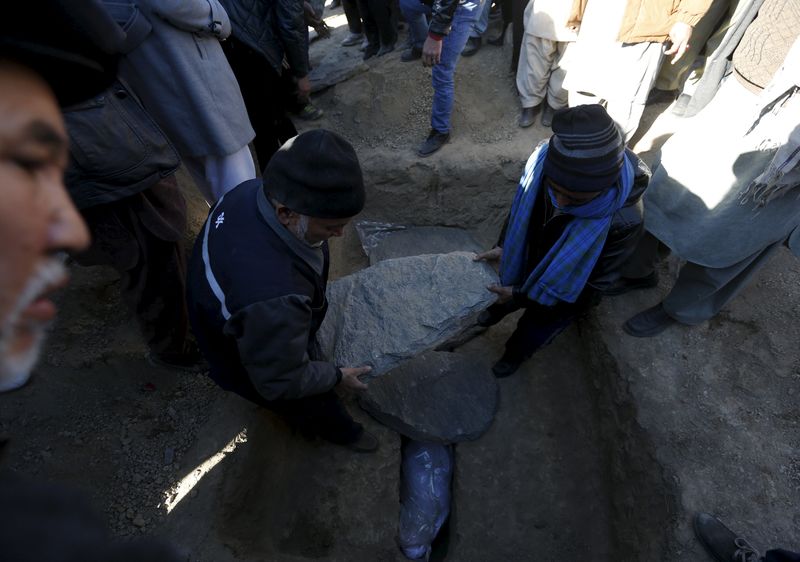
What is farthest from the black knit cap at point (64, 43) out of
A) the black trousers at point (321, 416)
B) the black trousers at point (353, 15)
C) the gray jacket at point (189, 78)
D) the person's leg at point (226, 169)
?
the black trousers at point (353, 15)

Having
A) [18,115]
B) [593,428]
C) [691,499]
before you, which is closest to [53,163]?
[18,115]

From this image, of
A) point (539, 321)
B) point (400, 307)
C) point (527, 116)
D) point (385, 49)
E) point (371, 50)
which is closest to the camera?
point (400, 307)

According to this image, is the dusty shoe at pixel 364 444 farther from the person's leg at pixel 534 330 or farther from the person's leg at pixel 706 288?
the person's leg at pixel 706 288

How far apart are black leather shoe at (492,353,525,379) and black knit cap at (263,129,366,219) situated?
74.8 inches

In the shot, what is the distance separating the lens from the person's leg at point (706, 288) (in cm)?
246

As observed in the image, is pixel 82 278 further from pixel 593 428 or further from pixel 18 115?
pixel 593 428

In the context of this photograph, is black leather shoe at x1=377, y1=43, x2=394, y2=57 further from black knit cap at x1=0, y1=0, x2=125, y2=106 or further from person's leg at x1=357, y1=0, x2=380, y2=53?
black knit cap at x1=0, y1=0, x2=125, y2=106

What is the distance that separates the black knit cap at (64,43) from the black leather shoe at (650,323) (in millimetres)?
2874

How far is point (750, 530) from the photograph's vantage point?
2.06 meters

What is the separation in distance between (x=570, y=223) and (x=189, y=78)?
199 centimetres

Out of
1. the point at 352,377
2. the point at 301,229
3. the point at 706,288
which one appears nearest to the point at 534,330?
the point at 706,288

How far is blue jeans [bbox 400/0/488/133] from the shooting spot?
3.43 m

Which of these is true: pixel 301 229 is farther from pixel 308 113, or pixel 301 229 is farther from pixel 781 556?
pixel 308 113

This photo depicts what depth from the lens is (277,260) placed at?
5.26ft
